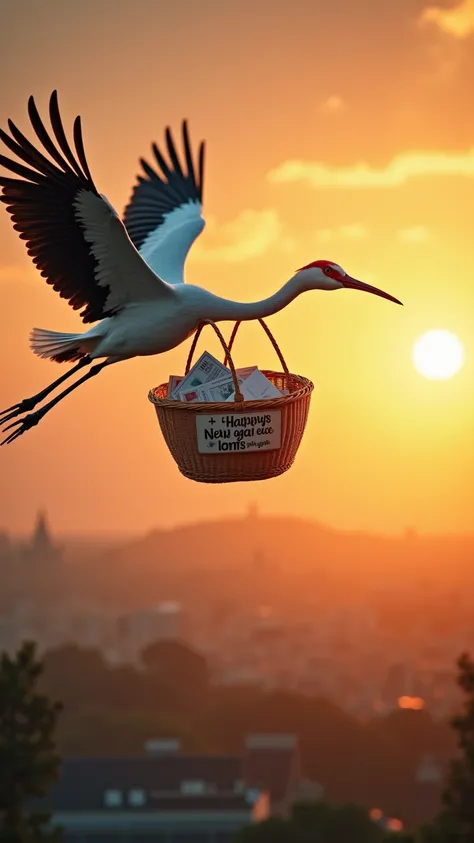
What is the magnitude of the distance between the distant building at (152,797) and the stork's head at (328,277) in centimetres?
4041

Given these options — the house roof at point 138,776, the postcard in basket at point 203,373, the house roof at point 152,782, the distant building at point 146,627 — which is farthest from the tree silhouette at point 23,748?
the distant building at point 146,627

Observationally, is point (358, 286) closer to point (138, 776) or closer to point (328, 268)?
point (328, 268)

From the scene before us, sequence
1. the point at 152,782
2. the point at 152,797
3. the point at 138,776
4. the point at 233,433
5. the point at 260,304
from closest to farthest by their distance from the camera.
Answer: the point at 233,433 → the point at 260,304 → the point at 152,797 → the point at 152,782 → the point at 138,776

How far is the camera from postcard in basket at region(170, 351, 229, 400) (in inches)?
257

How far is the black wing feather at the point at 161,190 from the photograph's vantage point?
833cm

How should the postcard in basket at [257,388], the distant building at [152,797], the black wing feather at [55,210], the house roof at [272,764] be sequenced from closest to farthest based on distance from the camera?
1. the black wing feather at [55,210]
2. the postcard in basket at [257,388]
3. the distant building at [152,797]
4. the house roof at [272,764]

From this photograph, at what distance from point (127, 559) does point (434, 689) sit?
59.0 metres

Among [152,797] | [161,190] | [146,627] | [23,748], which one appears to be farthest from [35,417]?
[146,627]

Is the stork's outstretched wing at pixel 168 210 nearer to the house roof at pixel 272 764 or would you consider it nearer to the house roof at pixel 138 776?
the house roof at pixel 138 776

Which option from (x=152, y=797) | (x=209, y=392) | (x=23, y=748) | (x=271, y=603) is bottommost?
(x=152, y=797)

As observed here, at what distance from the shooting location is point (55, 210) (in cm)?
634

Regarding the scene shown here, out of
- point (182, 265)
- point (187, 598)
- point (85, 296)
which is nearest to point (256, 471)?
point (85, 296)

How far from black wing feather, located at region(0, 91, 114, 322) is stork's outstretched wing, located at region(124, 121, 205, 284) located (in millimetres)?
1055

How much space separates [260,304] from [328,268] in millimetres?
329
